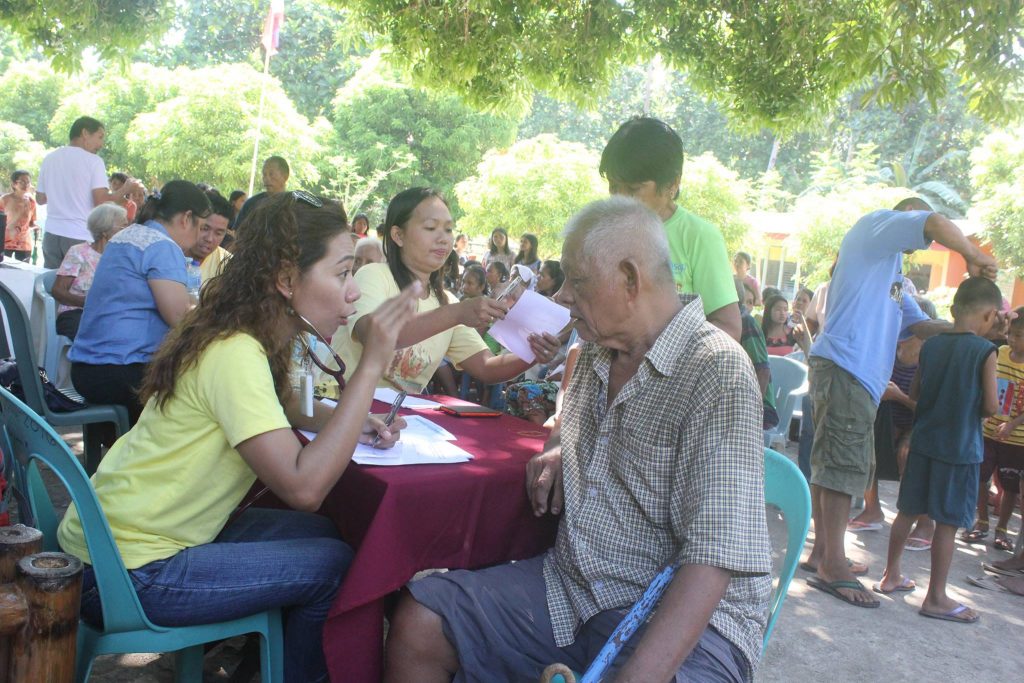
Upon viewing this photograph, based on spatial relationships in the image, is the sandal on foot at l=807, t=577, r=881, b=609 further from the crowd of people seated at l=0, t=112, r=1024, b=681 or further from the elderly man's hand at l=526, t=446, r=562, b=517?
the elderly man's hand at l=526, t=446, r=562, b=517

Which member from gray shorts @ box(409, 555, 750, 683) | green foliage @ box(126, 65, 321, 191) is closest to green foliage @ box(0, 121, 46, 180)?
green foliage @ box(126, 65, 321, 191)

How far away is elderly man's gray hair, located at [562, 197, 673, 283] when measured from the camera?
1.98 meters

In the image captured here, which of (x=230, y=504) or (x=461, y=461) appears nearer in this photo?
(x=230, y=504)

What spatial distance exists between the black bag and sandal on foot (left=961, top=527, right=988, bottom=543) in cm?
542

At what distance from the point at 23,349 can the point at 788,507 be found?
3.13m

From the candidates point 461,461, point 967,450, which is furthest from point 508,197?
point 461,461

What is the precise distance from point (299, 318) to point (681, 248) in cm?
155

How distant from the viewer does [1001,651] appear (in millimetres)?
3840

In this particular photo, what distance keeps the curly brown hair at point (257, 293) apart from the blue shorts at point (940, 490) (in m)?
3.42

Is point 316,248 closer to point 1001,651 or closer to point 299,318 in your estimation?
point 299,318

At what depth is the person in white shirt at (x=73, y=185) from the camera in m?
7.77

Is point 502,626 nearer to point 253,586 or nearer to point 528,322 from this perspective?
point 253,586

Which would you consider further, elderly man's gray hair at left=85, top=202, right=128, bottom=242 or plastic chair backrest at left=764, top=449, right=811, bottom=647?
elderly man's gray hair at left=85, top=202, right=128, bottom=242

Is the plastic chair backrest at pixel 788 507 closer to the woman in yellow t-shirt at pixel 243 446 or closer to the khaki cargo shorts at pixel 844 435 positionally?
the woman in yellow t-shirt at pixel 243 446
